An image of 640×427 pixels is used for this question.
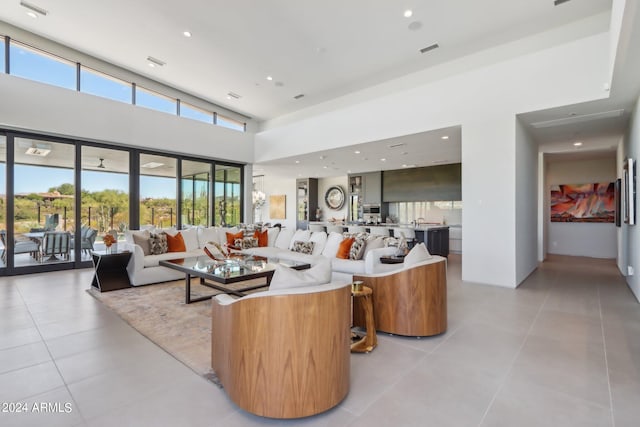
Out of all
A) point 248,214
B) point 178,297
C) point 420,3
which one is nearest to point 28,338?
point 178,297

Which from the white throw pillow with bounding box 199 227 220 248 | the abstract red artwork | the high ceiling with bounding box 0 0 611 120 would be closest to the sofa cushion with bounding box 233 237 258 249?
the white throw pillow with bounding box 199 227 220 248

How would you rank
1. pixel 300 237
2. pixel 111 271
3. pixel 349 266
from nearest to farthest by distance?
pixel 349 266 < pixel 111 271 < pixel 300 237

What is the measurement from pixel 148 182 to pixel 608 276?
1016 cm

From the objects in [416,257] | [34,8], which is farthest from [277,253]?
[34,8]

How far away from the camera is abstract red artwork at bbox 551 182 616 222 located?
27.0 feet

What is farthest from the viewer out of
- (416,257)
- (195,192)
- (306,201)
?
(306,201)

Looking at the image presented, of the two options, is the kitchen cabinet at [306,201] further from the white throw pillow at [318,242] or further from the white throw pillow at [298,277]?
the white throw pillow at [298,277]

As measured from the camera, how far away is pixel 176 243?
5918 millimetres

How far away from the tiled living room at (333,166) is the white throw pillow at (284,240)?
0.53ft

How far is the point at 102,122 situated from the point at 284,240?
185 inches

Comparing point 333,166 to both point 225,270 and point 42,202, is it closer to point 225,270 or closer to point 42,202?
point 225,270

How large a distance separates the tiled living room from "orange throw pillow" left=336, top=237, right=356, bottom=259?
52mm

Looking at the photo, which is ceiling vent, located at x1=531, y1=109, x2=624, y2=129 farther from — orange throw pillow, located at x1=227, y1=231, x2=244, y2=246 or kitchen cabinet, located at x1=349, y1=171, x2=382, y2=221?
kitchen cabinet, located at x1=349, y1=171, x2=382, y2=221

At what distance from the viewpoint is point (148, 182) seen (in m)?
7.76
